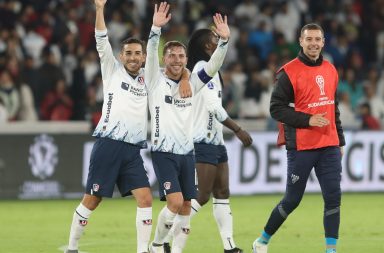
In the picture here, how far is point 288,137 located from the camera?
1114 cm

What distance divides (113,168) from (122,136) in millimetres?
336

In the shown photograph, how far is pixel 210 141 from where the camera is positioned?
1210cm

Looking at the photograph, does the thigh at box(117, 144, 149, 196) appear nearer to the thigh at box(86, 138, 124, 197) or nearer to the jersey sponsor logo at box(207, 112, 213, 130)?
the thigh at box(86, 138, 124, 197)

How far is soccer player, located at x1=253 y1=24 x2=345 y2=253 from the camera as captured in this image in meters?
10.8

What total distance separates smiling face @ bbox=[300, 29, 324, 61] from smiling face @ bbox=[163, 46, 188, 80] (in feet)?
4.00

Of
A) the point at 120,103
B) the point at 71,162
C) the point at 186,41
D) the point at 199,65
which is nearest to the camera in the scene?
the point at 120,103

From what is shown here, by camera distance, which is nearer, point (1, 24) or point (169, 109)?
point (169, 109)

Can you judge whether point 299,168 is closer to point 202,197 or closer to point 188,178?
point 188,178

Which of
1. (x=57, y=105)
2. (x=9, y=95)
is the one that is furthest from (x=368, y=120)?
(x=9, y=95)

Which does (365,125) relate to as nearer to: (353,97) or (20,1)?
(353,97)

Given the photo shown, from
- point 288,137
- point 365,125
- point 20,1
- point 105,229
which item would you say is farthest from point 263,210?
point 20,1

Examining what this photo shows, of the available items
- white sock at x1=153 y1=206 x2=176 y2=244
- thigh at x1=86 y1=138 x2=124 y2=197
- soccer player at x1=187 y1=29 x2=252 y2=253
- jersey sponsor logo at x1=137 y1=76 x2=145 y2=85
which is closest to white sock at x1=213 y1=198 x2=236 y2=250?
soccer player at x1=187 y1=29 x2=252 y2=253

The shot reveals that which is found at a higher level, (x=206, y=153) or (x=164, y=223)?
Answer: (x=206, y=153)

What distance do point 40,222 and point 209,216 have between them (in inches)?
98.7
